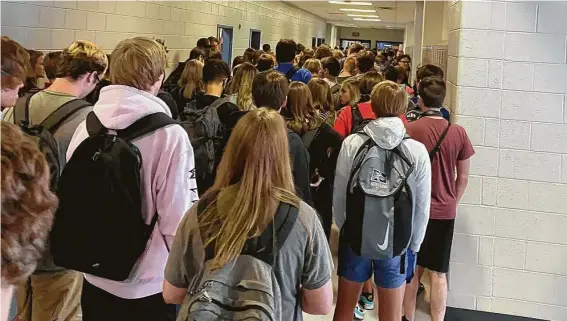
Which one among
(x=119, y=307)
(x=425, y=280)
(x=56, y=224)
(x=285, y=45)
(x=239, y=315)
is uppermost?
(x=285, y=45)

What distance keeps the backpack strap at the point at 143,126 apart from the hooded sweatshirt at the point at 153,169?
1 cm

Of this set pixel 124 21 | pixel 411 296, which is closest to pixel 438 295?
Answer: pixel 411 296

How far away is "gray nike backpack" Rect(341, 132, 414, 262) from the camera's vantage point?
2.51m

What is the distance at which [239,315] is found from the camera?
144 cm

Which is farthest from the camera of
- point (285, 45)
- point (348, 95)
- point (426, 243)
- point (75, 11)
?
point (75, 11)

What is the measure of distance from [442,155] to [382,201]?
0.64 meters

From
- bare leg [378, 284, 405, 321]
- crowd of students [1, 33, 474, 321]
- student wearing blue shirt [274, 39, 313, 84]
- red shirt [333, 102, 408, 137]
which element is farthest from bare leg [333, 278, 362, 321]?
student wearing blue shirt [274, 39, 313, 84]

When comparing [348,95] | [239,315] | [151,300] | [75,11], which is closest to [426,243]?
[348,95]

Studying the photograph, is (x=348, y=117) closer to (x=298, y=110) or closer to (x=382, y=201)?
(x=298, y=110)

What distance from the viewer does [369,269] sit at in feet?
8.86

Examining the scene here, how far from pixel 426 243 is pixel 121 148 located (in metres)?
1.95

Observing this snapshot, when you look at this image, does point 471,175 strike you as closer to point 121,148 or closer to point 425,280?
point 425,280

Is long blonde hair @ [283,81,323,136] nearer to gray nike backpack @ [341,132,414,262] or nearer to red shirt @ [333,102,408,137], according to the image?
red shirt @ [333,102,408,137]

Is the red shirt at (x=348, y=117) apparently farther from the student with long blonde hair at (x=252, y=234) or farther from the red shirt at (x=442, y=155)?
the student with long blonde hair at (x=252, y=234)
